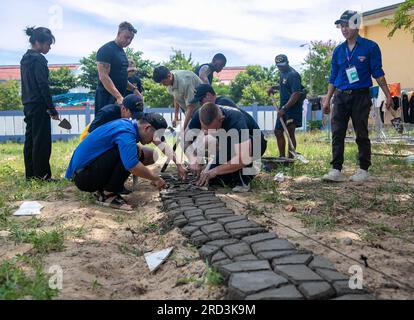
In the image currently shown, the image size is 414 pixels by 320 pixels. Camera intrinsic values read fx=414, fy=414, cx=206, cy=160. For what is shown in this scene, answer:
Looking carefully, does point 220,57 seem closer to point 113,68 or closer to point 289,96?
point 289,96

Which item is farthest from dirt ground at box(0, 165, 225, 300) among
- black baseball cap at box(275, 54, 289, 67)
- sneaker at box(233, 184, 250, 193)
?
black baseball cap at box(275, 54, 289, 67)

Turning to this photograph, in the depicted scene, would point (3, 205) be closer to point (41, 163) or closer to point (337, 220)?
point (41, 163)

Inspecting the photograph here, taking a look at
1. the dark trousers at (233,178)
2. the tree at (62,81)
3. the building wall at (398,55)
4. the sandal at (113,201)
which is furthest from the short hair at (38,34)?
the tree at (62,81)

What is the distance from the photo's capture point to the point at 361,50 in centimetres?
470

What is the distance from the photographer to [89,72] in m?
23.7

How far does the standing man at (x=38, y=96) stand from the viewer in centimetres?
510

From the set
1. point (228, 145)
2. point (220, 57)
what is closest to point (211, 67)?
point (220, 57)

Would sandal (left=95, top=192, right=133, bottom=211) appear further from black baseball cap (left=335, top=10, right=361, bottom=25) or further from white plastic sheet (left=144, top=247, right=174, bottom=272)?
black baseball cap (left=335, top=10, right=361, bottom=25)

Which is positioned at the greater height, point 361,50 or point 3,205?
point 361,50

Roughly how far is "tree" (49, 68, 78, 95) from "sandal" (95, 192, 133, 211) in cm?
2046

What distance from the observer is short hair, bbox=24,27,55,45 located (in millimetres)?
5094

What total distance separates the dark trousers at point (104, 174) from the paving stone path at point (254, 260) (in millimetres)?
651

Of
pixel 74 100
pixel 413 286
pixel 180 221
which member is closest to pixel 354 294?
pixel 413 286

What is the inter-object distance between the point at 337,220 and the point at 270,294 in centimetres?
155
